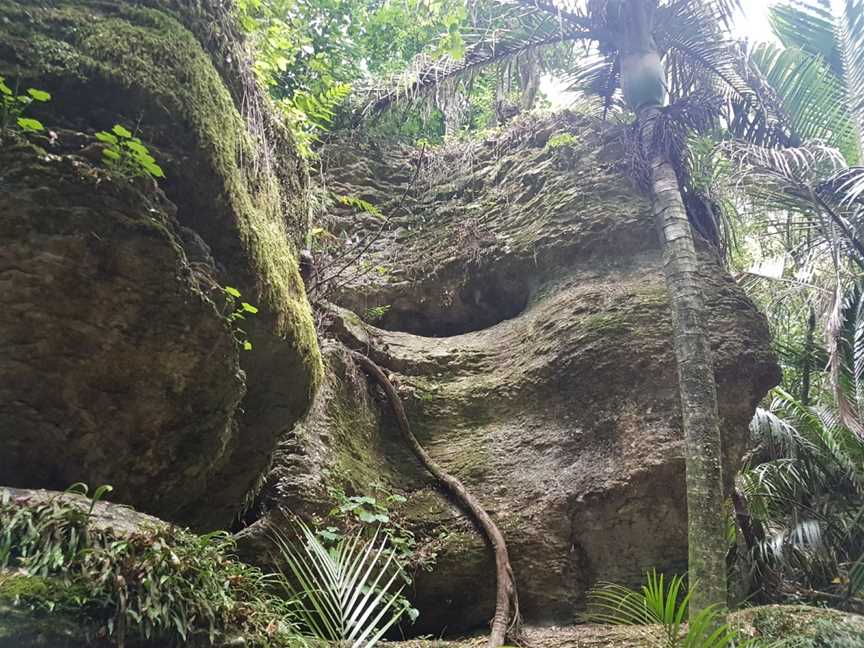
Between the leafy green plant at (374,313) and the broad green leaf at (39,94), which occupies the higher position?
the leafy green plant at (374,313)

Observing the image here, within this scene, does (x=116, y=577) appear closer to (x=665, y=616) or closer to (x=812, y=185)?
(x=665, y=616)

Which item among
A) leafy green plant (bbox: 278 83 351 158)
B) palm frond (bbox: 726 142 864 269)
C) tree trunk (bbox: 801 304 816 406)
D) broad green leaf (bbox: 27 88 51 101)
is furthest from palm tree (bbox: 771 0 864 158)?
broad green leaf (bbox: 27 88 51 101)

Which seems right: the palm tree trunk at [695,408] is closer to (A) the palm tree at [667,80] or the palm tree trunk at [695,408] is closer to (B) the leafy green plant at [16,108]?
(A) the palm tree at [667,80]

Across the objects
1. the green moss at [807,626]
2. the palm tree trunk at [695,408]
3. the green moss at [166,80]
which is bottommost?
the green moss at [807,626]

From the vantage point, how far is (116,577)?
226 cm

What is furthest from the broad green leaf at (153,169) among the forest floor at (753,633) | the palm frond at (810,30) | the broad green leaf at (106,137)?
the palm frond at (810,30)

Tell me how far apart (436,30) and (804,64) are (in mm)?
5167

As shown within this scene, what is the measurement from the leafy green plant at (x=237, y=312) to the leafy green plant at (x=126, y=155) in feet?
2.15

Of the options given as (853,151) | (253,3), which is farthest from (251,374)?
(853,151)

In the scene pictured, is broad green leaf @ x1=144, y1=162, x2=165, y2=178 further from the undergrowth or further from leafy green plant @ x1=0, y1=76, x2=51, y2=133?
the undergrowth

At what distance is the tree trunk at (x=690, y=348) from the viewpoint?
3.83 m

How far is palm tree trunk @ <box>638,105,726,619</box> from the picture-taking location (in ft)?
12.5

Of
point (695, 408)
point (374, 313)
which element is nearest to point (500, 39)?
point (374, 313)

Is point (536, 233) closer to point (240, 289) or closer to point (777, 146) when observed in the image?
point (777, 146)
